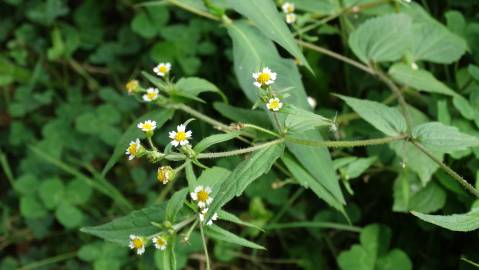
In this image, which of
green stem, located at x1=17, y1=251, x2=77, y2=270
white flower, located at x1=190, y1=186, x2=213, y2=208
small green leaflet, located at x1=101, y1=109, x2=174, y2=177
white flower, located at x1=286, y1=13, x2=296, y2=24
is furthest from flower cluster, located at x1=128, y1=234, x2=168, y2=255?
green stem, located at x1=17, y1=251, x2=77, y2=270

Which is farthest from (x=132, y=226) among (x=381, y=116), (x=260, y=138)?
(x=381, y=116)

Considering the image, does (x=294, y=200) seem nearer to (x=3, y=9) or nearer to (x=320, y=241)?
Answer: (x=320, y=241)

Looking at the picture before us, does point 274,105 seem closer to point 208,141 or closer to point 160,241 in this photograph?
point 208,141

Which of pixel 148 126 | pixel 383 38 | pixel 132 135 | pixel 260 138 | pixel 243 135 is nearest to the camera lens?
pixel 148 126

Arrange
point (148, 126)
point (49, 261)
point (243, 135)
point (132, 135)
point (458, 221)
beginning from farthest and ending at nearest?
1. point (49, 261)
2. point (243, 135)
3. point (132, 135)
4. point (148, 126)
5. point (458, 221)

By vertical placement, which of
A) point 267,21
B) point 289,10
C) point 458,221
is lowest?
point 458,221

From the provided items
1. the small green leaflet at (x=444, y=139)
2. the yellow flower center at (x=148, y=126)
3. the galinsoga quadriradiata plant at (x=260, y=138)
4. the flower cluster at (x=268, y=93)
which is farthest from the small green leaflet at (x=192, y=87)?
the small green leaflet at (x=444, y=139)

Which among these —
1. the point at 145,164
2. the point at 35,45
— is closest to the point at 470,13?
the point at 145,164

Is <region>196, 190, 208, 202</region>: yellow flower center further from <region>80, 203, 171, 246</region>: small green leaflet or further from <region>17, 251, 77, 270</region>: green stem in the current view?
<region>17, 251, 77, 270</region>: green stem
